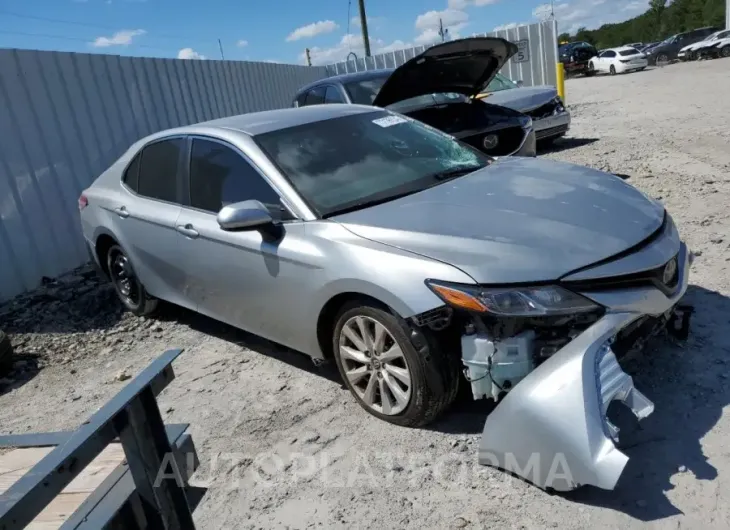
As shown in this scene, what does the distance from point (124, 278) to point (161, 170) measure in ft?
3.98

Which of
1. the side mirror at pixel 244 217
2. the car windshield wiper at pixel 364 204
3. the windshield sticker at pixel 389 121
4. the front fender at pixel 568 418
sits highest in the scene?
the windshield sticker at pixel 389 121

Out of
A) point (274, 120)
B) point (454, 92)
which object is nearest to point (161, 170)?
point (274, 120)

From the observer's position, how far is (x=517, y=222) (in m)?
2.90

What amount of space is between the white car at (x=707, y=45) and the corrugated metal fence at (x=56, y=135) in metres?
30.6

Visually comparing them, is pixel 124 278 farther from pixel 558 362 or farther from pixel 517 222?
pixel 558 362

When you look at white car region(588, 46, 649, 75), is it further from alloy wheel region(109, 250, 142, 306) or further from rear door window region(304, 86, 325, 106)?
alloy wheel region(109, 250, 142, 306)

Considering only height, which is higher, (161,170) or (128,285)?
(161,170)

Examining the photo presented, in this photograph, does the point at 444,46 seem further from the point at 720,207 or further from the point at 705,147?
the point at 705,147

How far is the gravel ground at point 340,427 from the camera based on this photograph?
8.14 ft

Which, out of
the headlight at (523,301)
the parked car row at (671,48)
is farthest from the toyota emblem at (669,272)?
the parked car row at (671,48)

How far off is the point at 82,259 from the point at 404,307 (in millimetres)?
5834

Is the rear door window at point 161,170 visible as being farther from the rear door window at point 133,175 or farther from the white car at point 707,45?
the white car at point 707,45

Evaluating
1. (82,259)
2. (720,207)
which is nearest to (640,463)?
(720,207)

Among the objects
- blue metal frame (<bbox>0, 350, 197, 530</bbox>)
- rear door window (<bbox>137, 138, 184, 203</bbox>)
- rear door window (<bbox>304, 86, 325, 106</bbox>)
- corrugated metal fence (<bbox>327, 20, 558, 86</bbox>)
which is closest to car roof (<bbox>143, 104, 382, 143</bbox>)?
rear door window (<bbox>137, 138, 184, 203</bbox>)
